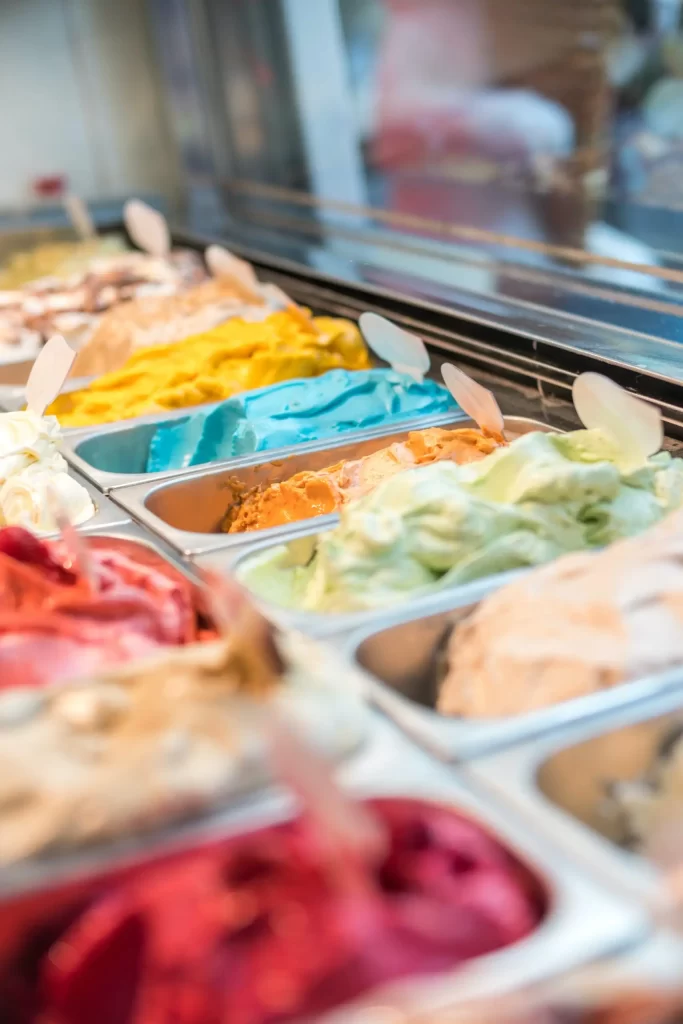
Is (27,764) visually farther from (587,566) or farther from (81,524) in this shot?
(81,524)

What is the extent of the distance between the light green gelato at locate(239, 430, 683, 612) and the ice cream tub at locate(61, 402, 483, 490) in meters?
0.42

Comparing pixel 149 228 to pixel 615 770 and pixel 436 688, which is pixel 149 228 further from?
pixel 615 770

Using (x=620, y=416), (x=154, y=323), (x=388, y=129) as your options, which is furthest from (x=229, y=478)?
(x=388, y=129)

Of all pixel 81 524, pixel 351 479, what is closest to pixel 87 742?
pixel 81 524

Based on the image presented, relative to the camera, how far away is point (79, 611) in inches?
54.5

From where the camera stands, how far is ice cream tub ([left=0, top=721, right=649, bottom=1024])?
0.79 metres

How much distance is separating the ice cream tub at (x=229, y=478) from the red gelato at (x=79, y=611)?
281 mm

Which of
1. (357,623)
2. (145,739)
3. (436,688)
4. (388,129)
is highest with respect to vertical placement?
(388,129)

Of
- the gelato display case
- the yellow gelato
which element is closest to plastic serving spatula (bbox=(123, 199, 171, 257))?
the gelato display case

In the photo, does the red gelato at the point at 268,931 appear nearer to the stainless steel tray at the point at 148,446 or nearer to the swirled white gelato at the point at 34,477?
the swirled white gelato at the point at 34,477

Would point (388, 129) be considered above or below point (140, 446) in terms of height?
above

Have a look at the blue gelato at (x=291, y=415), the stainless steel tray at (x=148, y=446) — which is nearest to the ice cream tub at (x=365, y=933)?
the stainless steel tray at (x=148, y=446)

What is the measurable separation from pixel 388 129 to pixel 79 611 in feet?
11.6

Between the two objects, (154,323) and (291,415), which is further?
(154,323)
